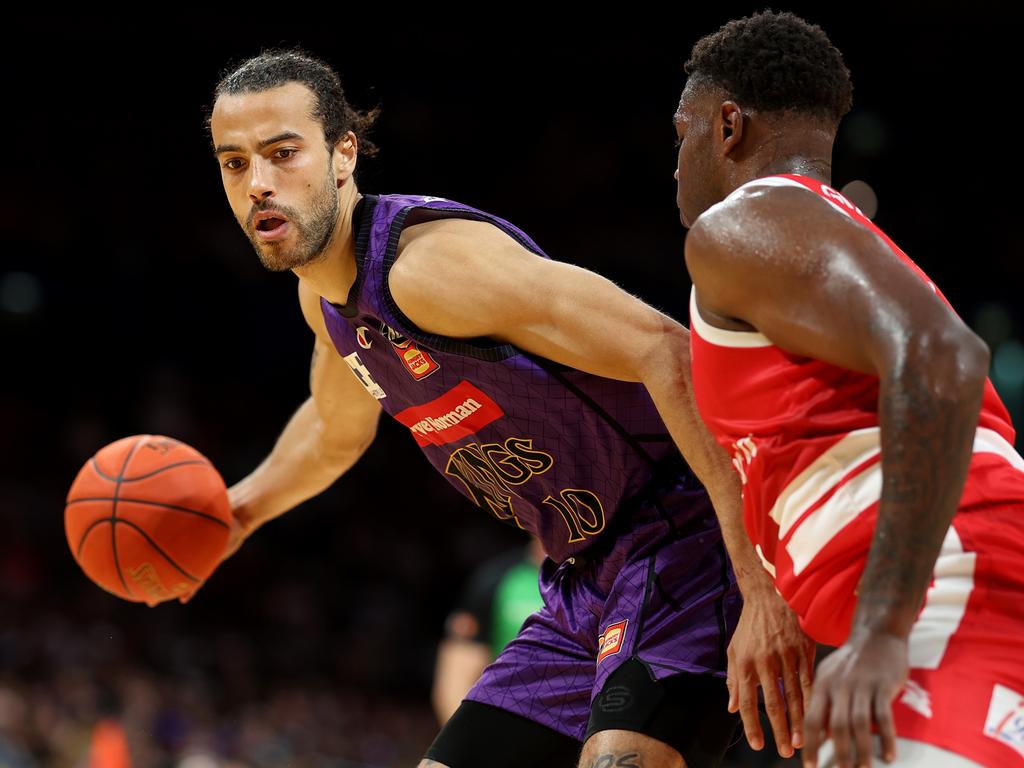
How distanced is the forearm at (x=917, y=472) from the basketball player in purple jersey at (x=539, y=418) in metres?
0.73

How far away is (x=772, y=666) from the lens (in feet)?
9.06

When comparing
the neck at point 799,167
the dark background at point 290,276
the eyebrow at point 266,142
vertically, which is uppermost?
the neck at point 799,167

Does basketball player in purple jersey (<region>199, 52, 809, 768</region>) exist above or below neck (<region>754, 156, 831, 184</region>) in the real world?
below

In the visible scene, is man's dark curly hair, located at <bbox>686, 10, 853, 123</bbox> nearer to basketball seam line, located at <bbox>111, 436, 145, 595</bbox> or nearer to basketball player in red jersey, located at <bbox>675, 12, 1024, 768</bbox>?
basketball player in red jersey, located at <bbox>675, 12, 1024, 768</bbox>

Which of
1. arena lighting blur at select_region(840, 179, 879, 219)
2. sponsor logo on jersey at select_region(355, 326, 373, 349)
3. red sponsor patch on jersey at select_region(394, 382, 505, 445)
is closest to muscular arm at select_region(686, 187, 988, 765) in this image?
red sponsor patch on jersey at select_region(394, 382, 505, 445)

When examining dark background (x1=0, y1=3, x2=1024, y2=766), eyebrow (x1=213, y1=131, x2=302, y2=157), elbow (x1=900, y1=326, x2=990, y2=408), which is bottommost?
dark background (x1=0, y1=3, x2=1024, y2=766)

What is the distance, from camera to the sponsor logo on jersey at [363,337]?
372cm

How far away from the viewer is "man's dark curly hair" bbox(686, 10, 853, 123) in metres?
2.91

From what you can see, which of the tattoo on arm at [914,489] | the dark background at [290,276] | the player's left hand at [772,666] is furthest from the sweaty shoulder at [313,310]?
the dark background at [290,276]

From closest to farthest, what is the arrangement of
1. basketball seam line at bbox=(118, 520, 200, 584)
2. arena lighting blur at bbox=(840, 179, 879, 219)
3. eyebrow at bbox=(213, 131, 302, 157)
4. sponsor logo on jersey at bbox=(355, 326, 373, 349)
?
sponsor logo on jersey at bbox=(355, 326, 373, 349)
eyebrow at bbox=(213, 131, 302, 157)
basketball seam line at bbox=(118, 520, 200, 584)
arena lighting blur at bbox=(840, 179, 879, 219)

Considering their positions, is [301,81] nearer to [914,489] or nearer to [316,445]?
[316,445]

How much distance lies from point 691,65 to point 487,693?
5.92ft

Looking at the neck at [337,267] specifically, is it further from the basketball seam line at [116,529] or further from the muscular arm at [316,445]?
the basketball seam line at [116,529]

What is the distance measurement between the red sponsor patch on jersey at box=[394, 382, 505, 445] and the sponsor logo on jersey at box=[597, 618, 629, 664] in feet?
2.10
